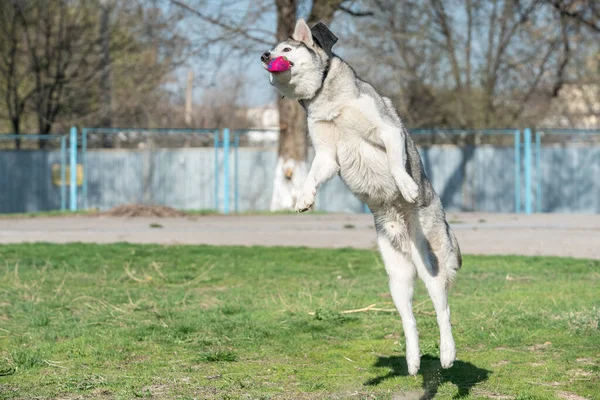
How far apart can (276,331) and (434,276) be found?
282 centimetres

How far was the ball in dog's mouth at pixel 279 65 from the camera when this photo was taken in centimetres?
555

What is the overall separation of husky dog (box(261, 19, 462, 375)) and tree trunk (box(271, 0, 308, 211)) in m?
19.6

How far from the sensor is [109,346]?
767cm

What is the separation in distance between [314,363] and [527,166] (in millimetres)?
21169

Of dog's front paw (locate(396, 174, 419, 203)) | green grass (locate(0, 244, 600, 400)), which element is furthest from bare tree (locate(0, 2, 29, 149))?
dog's front paw (locate(396, 174, 419, 203))

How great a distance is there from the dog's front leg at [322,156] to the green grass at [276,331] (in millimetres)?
1436

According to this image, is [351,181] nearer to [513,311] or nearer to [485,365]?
[485,365]

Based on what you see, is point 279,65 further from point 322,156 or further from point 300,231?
point 300,231

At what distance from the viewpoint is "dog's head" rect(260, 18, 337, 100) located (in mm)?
5645

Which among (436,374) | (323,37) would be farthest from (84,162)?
(323,37)

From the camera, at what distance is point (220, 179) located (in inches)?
1128

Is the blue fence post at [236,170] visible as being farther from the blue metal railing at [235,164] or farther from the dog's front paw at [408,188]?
the dog's front paw at [408,188]

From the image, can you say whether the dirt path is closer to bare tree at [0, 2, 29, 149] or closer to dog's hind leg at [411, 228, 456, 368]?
dog's hind leg at [411, 228, 456, 368]

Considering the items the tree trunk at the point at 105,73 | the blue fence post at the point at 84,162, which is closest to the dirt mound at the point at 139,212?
the blue fence post at the point at 84,162
